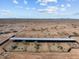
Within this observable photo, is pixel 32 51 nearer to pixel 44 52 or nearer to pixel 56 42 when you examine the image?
pixel 44 52

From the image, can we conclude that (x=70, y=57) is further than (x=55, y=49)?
No

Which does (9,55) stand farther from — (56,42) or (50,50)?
(56,42)

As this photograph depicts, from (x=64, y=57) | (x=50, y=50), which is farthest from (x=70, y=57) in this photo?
(x=50, y=50)

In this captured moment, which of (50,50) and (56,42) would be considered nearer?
(50,50)

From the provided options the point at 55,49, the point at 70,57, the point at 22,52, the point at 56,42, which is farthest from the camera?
the point at 56,42

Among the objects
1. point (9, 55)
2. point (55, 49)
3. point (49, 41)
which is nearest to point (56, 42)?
point (49, 41)

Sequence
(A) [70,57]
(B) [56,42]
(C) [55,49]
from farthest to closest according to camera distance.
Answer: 1. (B) [56,42]
2. (C) [55,49]
3. (A) [70,57]

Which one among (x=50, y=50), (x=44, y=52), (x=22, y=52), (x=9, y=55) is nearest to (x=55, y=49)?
(x=50, y=50)

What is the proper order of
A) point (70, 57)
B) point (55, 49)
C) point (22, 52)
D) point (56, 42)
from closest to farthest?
1. point (70, 57)
2. point (22, 52)
3. point (55, 49)
4. point (56, 42)
